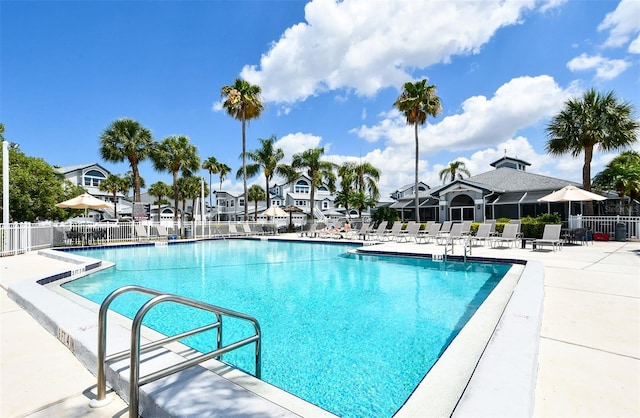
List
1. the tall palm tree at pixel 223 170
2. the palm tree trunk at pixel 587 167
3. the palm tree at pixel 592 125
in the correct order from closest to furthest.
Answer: the palm tree at pixel 592 125 < the palm tree trunk at pixel 587 167 < the tall palm tree at pixel 223 170

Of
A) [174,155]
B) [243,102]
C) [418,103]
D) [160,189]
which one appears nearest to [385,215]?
[418,103]

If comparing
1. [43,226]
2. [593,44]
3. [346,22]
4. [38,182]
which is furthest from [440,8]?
[38,182]

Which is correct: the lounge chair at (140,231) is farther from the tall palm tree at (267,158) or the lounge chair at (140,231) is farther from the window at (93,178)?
the window at (93,178)

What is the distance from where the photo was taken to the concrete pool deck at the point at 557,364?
7.78 feet

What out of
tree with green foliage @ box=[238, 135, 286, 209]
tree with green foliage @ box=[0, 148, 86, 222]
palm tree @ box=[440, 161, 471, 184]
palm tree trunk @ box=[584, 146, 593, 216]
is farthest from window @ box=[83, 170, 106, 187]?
palm tree trunk @ box=[584, 146, 593, 216]

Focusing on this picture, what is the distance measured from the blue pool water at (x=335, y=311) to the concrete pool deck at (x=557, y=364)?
4.80 ft

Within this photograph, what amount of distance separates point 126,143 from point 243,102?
10249 millimetres

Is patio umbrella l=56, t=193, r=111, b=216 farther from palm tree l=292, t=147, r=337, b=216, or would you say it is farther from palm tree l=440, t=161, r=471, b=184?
palm tree l=440, t=161, r=471, b=184

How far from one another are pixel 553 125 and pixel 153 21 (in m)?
22.6

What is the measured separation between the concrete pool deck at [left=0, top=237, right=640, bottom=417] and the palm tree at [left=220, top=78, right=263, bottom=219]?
2394 cm

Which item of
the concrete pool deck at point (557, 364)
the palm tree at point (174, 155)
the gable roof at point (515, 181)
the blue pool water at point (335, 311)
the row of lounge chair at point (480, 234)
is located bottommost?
the blue pool water at point (335, 311)

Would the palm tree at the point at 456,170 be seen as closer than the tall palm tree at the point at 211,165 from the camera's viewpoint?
Yes

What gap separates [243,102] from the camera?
89.8 feet

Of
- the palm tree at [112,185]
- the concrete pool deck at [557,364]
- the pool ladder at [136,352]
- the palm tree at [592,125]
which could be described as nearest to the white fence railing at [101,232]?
the concrete pool deck at [557,364]
